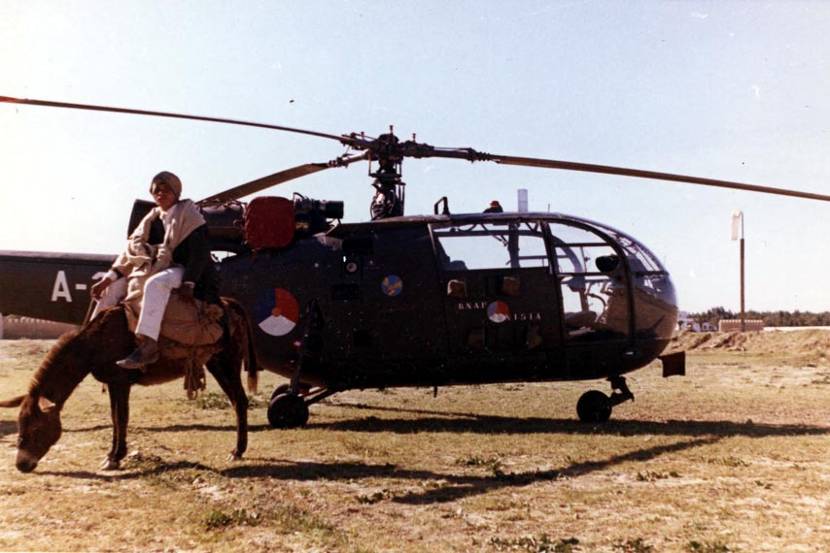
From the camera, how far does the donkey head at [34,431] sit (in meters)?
6.39

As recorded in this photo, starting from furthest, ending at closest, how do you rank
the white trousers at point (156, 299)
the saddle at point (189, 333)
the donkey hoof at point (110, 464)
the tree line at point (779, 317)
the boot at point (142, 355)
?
the tree line at point (779, 317) → the saddle at point (189, 333) → the donkey hoof at point (110, 464) → the white trousers at point (156, 299) → the boot at point (142, 355)

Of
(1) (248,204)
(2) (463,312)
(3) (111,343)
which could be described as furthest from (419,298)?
(3) (111,343)

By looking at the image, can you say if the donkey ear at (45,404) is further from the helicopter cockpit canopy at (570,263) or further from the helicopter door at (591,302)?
the helicopter door at (591,302)

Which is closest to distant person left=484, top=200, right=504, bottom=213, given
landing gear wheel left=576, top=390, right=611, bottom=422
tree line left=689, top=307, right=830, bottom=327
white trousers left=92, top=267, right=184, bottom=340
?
landing gear wheel left=576, top=390, right=611, bottom=422

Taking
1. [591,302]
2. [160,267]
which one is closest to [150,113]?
[160,267]

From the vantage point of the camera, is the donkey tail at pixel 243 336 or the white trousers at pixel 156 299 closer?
the white trousers at pixel 156 299

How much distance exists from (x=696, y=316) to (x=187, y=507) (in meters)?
73.4

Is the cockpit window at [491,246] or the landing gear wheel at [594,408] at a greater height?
the cockpit window at [491,246]

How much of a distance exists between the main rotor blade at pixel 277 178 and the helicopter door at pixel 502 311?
231 centimetres

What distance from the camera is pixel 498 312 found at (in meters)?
10.4

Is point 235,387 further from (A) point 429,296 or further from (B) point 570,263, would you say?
(B) point 570,263

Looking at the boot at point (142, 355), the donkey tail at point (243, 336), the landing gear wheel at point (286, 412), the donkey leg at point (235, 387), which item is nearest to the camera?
the boot at point (142, 355)

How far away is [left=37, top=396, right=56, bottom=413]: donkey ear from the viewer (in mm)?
6355

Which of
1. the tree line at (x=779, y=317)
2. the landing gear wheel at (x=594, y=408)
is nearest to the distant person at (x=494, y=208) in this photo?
the landing gear wheel at (x=594, y=408)
